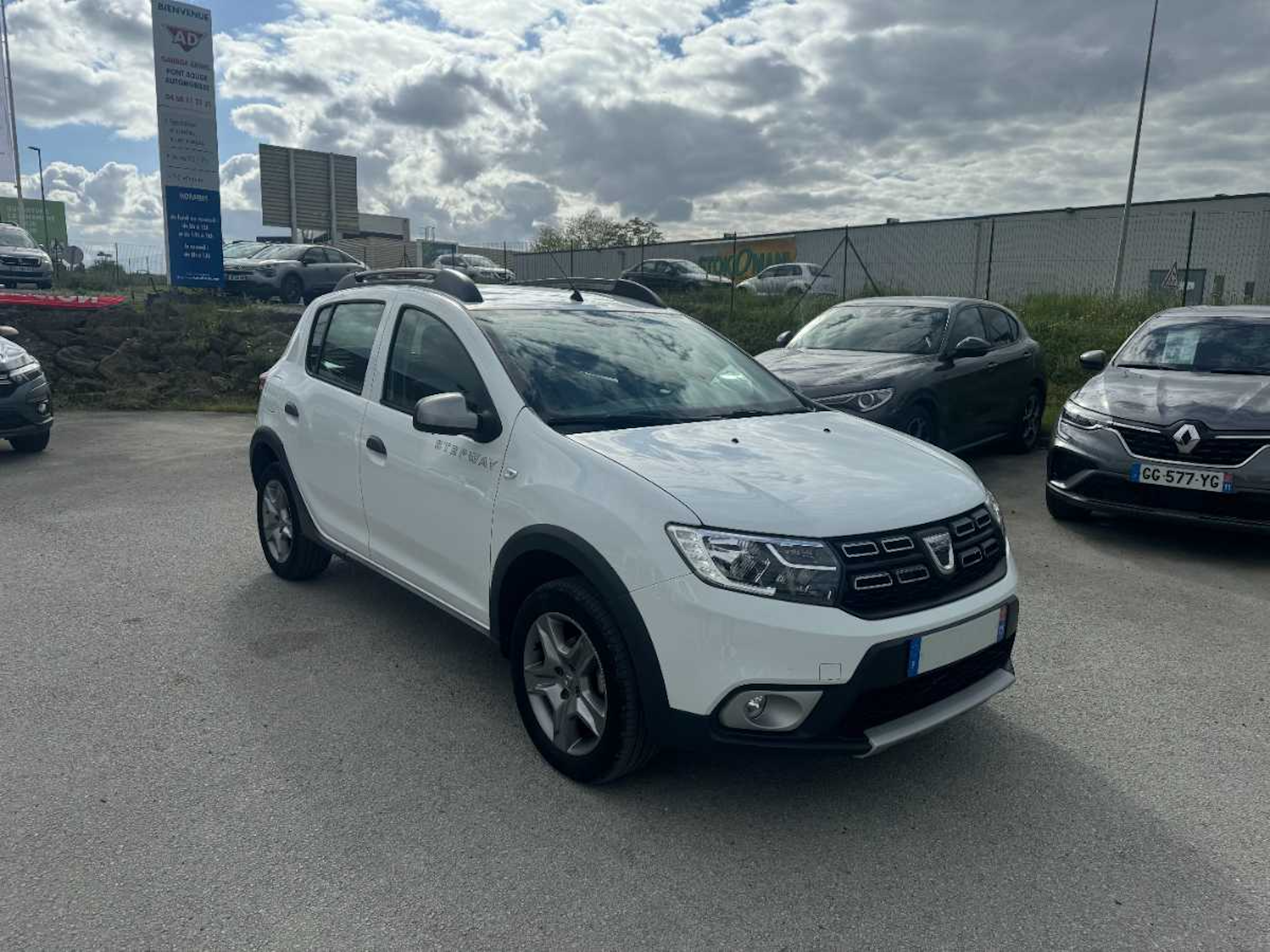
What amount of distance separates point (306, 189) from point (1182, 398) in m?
32.4

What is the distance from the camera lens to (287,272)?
820 inches

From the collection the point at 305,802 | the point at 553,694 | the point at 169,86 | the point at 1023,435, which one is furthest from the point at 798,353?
the point at 169,86

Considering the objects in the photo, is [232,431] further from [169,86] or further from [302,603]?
[169,86]

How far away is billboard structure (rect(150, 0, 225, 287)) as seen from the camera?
669 inches

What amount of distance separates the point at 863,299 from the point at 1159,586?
4758 millimetres

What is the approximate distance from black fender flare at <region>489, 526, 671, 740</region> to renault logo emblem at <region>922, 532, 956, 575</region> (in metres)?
0.93

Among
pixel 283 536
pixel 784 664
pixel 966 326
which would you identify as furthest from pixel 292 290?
pixel 784 664

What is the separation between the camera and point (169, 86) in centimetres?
1702

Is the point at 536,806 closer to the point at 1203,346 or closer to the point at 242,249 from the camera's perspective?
the point at 1203,346

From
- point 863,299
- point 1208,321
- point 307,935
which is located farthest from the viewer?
point 863,299

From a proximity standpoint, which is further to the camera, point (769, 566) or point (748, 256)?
point (748, 256)

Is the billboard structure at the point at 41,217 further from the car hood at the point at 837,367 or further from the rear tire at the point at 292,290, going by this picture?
the car hood at the point at 837,367

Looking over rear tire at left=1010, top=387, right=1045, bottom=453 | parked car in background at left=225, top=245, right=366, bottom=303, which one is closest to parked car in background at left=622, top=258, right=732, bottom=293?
parked car in background at left=225, top=245, right=366, bottom=303

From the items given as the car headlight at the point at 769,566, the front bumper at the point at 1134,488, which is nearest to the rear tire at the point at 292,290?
the front bumper at the point at 1134,488
